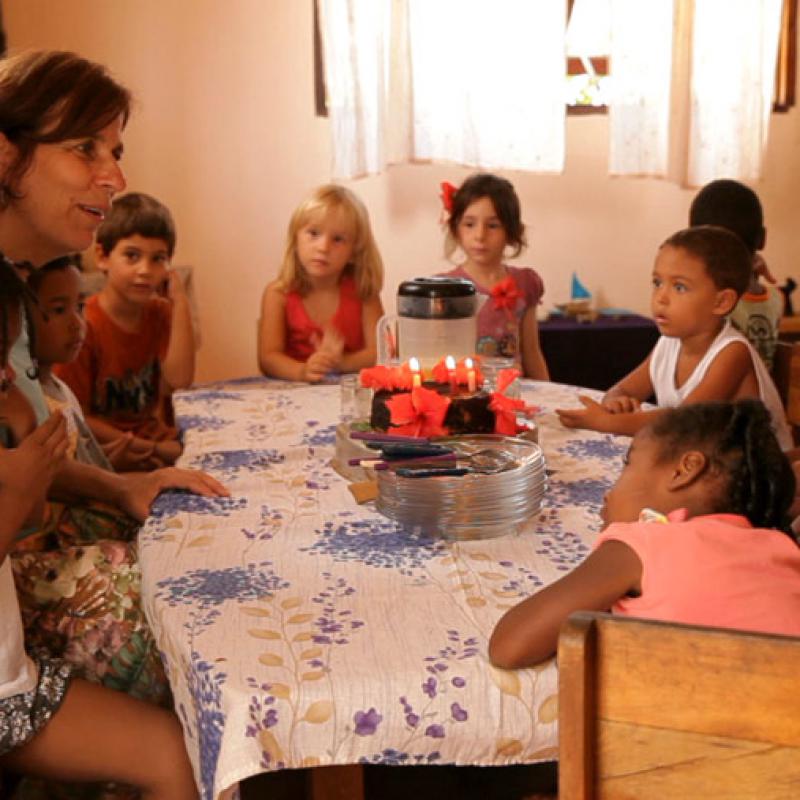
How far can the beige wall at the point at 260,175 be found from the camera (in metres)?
4.30

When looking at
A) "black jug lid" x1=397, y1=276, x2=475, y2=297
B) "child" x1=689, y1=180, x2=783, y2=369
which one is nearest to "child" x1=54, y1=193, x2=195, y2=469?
"black jug lid" x1=397, y1=276, x2=475, y2=297

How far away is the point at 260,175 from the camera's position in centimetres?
445

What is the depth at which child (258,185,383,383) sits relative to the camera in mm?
2971

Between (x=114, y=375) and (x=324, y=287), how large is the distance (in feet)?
2.04

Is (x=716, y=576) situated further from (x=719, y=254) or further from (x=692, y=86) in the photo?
(x=692, y=86)

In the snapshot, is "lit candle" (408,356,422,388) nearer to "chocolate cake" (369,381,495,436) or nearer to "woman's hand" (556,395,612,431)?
"chocolate cake" (369,381,495,436)

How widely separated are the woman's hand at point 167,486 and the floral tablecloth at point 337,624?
2cm

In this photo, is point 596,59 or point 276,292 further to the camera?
point 596,59

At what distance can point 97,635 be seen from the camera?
1646 mm

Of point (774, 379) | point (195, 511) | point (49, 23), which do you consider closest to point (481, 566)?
point (195, 511)

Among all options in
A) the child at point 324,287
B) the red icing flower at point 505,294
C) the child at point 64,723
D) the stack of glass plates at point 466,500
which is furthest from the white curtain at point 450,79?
the child at point 64,723

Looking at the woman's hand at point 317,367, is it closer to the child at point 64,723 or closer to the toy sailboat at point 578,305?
the child at point 64,723

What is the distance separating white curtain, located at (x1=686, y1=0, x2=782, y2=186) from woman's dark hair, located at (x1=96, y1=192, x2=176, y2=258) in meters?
2.31

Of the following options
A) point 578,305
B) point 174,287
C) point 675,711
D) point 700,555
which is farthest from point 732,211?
point 675,711
